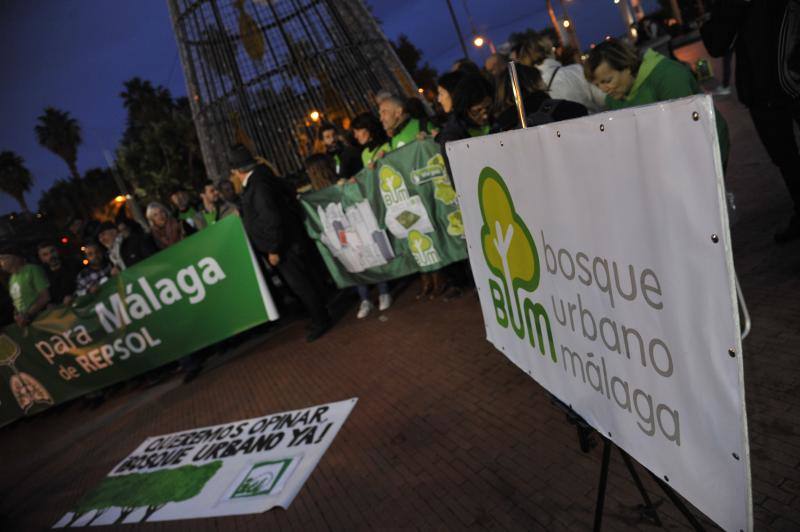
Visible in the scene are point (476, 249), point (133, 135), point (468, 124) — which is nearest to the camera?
point (476, 249)

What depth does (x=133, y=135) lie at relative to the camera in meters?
44.9

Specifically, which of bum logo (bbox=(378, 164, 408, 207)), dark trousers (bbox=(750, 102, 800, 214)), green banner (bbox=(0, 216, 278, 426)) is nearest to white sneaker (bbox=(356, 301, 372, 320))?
green banner (bbox=(0, 216, 278, 426))

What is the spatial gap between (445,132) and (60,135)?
6716 cm

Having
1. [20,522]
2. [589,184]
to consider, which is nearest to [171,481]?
[20,522]

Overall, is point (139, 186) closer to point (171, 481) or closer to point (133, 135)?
point (133, 135)

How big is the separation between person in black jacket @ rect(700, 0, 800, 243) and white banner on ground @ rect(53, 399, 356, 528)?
3.66 m

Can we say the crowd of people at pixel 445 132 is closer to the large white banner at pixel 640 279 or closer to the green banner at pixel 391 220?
the green banner at pixel 391 220

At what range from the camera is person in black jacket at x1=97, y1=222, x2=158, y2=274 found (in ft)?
22.3

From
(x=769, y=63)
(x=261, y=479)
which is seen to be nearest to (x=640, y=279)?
(x=769, y=63)

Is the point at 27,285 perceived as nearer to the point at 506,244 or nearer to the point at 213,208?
the point at 213,208

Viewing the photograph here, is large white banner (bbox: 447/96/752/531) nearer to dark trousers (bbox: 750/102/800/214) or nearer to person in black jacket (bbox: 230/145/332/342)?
dark trousers (bbox: 750/102/800/214)

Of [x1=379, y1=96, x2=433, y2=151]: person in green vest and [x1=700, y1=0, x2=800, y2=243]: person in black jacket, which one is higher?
[x1=379, y1=96, x2=433, y2=151]: person in green vest

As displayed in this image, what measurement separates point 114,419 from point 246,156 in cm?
358

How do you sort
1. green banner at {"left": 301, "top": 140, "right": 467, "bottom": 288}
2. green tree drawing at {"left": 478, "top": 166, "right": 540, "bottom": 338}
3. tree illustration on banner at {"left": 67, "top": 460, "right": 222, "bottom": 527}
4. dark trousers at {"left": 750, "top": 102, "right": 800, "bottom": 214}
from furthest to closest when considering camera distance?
green banner at {"left": 301, "top": 140, "right": 467, "bottom": 288} → tree illustration on banner at {"left": 67, "top": 460, "right": 222, "bottom": 527} → dark trousers at {"left": 750, "top": 102, "right": 800, "bottom": 214} → green tree drawing at {"left": 478, "top": 166, "right": 540, "bottom": 338}
